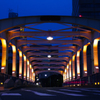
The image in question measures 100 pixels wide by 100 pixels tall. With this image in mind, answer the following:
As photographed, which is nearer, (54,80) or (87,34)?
(87,34)

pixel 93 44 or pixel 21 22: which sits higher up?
pixel 21 22

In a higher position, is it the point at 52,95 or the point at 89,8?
the point at 89,8

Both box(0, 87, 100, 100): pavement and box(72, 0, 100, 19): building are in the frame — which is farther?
box(72, 0, 100, 19): building

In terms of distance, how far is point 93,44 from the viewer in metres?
28.8

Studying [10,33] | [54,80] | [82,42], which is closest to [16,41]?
[10,33]

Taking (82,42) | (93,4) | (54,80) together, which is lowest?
(54,80)

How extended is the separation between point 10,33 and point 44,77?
81.6 metres

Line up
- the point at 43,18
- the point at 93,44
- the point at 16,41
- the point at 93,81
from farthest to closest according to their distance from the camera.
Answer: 1. the point at 16,41
2. the point at 93,44
3. the point at 43,18
4. the point at 93,81

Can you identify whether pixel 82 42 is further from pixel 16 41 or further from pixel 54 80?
pixel 54 80

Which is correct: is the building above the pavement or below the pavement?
above

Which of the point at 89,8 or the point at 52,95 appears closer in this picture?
the point at 52,95

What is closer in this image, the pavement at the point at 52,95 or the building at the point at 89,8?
the pavement at the point at 52,95

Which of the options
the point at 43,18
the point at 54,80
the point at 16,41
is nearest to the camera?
the point at 43,18

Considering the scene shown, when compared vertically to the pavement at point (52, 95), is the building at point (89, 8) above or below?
above
